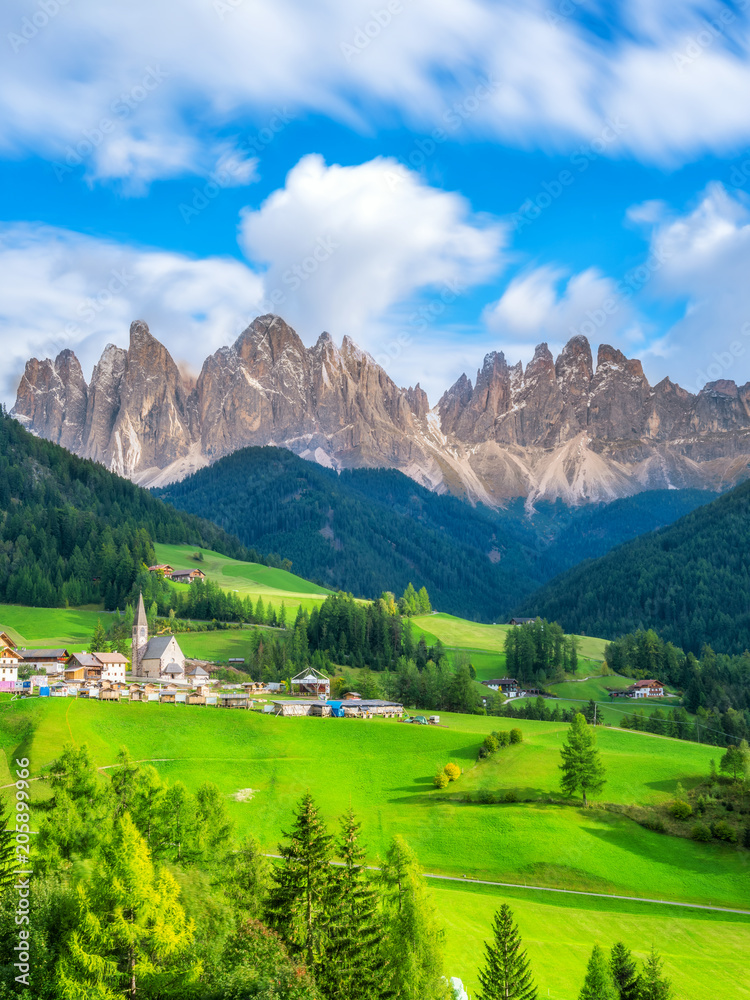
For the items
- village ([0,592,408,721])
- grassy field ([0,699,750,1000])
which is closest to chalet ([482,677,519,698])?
village ([0,592,408,721])

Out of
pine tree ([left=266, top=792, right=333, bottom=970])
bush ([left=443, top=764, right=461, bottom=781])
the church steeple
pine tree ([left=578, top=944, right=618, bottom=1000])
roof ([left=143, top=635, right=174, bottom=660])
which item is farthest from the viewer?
the church steeple

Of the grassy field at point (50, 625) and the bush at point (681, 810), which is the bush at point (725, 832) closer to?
the bush at point (681, 810)

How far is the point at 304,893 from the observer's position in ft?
116

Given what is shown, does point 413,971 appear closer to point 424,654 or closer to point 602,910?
point 602,910

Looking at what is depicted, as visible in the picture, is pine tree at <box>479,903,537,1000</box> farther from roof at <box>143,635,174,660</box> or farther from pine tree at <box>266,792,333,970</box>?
roof at <box>143,635,174,660</box>

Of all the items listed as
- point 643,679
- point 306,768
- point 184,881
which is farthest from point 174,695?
point 643,679

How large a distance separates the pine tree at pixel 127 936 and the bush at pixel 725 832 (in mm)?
54278

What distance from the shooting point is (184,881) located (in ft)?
114

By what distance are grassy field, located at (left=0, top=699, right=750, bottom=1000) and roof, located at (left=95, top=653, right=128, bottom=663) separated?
24979 millimetres

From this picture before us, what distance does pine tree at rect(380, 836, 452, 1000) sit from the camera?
106 feet

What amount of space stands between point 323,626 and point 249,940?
409ft

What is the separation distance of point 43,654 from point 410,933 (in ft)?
317

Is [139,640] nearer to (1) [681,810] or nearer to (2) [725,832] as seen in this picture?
(1) [681,810]

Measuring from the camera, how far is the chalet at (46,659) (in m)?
112
